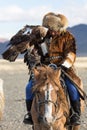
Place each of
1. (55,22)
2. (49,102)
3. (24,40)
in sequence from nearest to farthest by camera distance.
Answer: (49,102)
(24,40)
(55,22)

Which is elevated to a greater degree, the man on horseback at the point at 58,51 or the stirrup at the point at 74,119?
the man on horseback at the point at 58,51

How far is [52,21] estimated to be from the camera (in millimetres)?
9219

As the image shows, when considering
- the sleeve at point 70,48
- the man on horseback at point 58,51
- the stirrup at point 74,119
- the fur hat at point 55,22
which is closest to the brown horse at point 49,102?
the stirrup at point 74,119

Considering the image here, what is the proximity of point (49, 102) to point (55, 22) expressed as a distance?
166 centimetres

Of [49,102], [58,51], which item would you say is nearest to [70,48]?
[58,51]

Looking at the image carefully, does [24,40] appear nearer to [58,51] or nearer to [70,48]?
[58,51]

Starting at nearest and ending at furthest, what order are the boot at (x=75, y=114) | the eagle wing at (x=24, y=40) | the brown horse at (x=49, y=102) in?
the brown horse at (x=49, y=102)
the eagle wing at (x=24, y=40)
the boot at (x=75, y=114)

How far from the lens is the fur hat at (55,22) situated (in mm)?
9211

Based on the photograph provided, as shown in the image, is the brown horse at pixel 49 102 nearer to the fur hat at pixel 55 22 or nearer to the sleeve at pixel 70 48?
the sleeve at pixel 70 48

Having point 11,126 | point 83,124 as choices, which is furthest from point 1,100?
point 83,124

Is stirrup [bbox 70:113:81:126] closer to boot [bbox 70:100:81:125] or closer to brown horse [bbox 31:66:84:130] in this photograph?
boot [bbox 70:100:81:125]

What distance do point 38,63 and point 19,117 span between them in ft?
17.2

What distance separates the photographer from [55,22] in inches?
363

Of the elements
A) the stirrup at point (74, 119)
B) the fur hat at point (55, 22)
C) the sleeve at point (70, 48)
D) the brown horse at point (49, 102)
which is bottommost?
the stirrup at point (74, 119)
